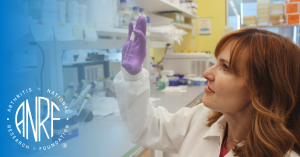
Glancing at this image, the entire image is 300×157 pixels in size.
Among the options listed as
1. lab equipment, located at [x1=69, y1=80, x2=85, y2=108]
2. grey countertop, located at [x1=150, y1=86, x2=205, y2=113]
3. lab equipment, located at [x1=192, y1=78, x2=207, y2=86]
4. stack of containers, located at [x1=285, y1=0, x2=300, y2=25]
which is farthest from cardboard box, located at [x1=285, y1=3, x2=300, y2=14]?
lab equipment, located at [x1=69, y1=80, x2=85, y2=108]

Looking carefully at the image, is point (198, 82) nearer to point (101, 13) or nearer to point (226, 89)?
point (101, 13)

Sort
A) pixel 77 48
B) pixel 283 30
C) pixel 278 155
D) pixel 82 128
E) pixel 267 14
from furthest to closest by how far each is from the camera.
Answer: pixel 283 30 → pixel 267 14 → pixel 77 48 → pixel 82 128 → pixel 278 155

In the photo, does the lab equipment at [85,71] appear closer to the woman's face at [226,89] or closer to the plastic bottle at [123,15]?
the plastic bottle at [123,15]

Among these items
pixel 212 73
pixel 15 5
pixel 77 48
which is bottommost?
pixel 212 73

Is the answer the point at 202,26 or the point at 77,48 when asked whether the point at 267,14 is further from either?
the point at 77,48

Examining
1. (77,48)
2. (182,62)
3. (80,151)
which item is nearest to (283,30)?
(182,62)

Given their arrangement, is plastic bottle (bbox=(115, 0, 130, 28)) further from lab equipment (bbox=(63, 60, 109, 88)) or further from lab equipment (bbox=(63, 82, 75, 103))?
lab equipment (bbox=(63, 82, 75, 103))

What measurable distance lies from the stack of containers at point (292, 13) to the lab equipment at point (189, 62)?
1491 millimetres

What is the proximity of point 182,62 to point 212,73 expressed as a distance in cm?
227

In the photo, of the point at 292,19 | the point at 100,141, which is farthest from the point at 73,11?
the point at 292,19

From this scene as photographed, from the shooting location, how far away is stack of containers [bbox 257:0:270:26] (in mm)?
3648

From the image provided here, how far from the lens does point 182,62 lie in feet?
10.3

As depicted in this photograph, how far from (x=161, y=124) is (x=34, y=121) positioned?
561 millimetres

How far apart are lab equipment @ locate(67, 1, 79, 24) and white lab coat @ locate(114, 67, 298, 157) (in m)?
0.49
